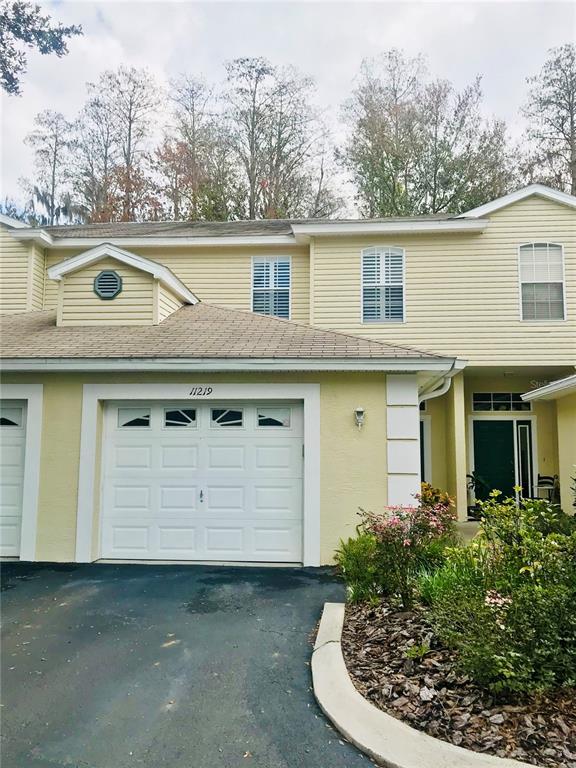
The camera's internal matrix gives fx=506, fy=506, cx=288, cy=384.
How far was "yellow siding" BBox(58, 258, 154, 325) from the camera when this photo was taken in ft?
29.3

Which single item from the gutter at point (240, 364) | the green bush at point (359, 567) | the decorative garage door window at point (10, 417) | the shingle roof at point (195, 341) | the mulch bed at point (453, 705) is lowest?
the mulch bed at point (453, 705)

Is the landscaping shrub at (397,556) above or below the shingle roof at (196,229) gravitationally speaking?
below

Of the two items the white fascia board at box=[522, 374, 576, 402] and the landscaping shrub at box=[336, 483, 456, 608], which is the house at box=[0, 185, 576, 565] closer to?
the white fascia board at box=[522, 374, 576, 402]

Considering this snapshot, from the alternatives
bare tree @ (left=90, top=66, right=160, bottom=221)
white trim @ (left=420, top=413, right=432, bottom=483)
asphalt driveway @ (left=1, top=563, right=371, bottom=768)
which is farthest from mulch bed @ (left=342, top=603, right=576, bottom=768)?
bare tree @ (left=90, top=66, right=160, bottom=221)

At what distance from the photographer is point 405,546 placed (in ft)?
17.3

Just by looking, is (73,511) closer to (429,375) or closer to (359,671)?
(359,671)

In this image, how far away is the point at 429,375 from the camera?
751cm

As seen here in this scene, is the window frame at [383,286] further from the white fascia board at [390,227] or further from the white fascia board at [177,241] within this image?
the white fascia board at [177,241]

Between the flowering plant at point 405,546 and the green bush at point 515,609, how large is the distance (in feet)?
2.80

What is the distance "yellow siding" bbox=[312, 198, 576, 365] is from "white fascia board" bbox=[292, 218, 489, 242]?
0.67 ft

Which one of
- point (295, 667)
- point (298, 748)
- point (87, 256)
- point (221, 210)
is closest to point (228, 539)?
point (295, 667)

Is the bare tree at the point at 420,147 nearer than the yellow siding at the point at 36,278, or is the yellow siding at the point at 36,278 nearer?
the yellow siding at the point at 36,278

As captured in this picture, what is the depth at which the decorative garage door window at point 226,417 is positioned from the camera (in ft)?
24.6

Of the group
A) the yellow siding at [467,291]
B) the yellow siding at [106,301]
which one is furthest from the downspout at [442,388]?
the yellow siding at [106,301]
